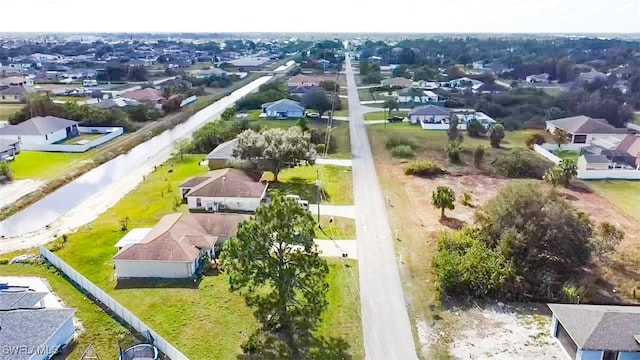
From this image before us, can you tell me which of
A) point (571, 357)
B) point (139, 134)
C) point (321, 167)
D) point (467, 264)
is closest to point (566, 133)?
point (321, 167)

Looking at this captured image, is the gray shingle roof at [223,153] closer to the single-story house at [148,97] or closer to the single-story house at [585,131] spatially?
the single-story house at [148,97]

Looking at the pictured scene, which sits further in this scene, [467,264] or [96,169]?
[96,169]

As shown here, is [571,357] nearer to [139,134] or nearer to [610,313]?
[610,313]

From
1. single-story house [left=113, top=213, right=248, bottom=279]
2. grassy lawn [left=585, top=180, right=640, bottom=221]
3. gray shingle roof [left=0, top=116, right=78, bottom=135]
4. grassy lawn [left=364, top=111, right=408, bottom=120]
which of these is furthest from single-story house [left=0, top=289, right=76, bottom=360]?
grassy lawn [left=364, top=111, right=408, bottom=120]

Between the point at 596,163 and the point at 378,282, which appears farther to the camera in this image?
the point at 596,163

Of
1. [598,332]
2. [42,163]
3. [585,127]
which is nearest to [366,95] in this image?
[585,127]

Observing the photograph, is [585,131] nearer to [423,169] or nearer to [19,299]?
[423,169]
